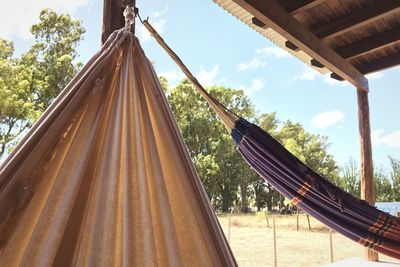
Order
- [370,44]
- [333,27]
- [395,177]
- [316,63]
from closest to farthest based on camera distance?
1. [333,27]
2. [370,44]
3. [316,63]
4. [395,177]

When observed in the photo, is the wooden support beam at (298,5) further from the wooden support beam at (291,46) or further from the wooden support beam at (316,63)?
the wooden support beam at (316,63)

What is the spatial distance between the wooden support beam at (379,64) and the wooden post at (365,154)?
189 mm

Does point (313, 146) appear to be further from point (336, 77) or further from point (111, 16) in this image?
point (111, 16)

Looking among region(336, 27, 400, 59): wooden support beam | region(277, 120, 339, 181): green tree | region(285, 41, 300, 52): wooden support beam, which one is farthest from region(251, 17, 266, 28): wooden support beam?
region(277, 120, 339, 181): green tree

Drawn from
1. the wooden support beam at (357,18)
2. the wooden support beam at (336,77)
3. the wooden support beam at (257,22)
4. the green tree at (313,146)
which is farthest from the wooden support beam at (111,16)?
the green tree at (313,146)

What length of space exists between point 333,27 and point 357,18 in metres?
0.16

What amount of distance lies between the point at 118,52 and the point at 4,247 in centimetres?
62

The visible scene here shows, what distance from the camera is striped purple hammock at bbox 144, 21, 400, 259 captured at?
5.86 ft

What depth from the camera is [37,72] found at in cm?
851

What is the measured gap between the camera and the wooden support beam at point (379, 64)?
280cm

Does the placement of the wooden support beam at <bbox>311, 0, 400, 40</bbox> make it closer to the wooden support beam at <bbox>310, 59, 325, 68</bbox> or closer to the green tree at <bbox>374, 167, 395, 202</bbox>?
the wooden support beam at <bbox>310, 59, 325, 68</bbox>

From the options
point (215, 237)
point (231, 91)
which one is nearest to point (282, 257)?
point (215, 237)

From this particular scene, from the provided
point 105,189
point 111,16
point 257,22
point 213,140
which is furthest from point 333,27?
point 213,140

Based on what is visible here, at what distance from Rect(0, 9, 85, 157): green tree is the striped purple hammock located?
632cm
